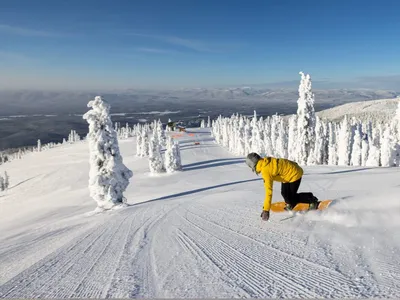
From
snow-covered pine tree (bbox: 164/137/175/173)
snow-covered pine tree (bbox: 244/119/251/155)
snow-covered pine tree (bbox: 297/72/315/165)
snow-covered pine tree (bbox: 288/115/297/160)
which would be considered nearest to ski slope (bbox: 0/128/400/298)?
snow-covered pine tree (bbox: 297/72/315/165)

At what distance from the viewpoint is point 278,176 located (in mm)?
7098

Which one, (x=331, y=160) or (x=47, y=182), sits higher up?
(x=331, y=160)

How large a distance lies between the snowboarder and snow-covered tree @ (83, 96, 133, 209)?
1696 centimetres

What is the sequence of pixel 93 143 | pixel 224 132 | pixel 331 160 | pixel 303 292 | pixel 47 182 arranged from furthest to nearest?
pixel 224 132
pixel 47 182
pixel 331 160
pixel 93 143
pixel 303 292

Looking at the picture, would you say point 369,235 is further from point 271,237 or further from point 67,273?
point 67,273

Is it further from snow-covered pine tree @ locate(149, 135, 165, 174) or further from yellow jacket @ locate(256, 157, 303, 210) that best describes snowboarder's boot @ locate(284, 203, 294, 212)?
snow-covered pine tree @ locate(149, 135, 165, 174)

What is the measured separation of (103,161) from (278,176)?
18.2 m

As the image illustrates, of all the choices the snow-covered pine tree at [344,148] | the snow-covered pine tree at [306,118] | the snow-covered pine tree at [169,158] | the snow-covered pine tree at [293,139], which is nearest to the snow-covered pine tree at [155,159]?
the snow-covered pine tree at [169,158]

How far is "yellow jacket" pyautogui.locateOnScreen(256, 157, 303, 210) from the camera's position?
690 cm

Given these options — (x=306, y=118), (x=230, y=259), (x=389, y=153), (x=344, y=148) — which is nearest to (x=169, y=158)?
(x=306, y=118)

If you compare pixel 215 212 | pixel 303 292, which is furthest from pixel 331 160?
pixel 303 292

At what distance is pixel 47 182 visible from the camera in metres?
81.8

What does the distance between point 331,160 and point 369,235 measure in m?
68.9

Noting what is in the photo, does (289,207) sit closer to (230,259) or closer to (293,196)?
(293,196)
